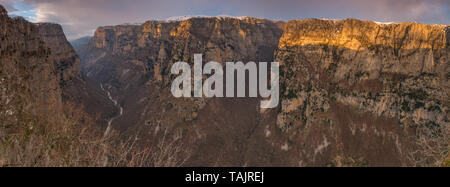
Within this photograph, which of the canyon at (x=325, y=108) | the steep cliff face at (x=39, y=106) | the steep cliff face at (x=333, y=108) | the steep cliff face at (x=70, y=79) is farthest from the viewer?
the steep cliff face at (x=70, y=79)

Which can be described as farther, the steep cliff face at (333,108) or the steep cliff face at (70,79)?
the steep cliff face at (70,79)

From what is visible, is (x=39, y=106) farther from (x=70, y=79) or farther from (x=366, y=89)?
(x=70, y=79)

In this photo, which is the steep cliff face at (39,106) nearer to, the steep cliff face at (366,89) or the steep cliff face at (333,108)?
the steep cliff face at (333,108)

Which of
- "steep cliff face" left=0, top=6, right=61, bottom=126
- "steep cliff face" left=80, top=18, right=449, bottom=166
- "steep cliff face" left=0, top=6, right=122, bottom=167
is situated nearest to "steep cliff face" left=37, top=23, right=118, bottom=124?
"steep cliff face" left=0, top=6, right=122, bottom=167

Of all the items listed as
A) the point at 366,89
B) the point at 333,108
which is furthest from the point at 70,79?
the point at 366,89

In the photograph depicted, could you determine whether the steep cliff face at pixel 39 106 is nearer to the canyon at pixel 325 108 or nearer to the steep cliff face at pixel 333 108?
the canyon at pixel 325 108

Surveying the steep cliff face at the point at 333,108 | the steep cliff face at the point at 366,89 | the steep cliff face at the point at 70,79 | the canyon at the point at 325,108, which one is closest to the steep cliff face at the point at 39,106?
the steep cliff face at the point at 70,79

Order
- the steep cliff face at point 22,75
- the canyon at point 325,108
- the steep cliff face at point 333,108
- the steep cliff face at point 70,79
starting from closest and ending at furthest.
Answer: the steep cliff face at point 22,75
the canyon at point 325,108
the steep cliff face at point 333,108
the steep cliff face at point 70,79

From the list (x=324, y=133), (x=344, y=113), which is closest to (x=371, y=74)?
(x=344, y=113)
